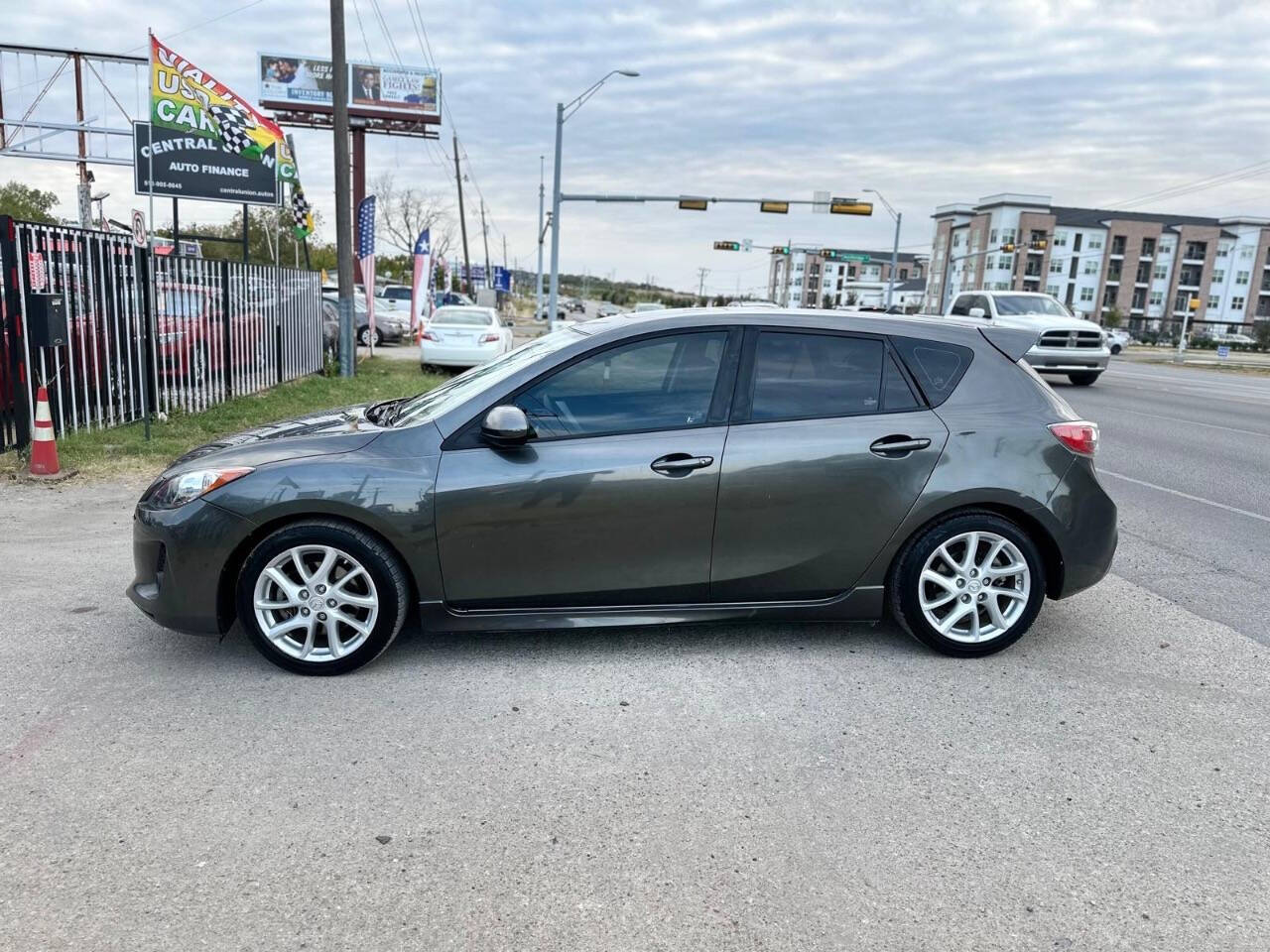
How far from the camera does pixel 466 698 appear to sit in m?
3.84

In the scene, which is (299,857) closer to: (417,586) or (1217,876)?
(417,586)

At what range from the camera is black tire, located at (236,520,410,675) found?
12.8ft

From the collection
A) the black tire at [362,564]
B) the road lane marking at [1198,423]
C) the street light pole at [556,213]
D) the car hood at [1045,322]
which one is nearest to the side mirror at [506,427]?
the black tire at [362,564]

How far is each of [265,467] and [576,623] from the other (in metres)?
1.51

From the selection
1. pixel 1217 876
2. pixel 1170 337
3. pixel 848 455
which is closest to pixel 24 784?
pixel 848 455

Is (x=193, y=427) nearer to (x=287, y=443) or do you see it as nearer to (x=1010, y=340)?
(x=287, y=443)

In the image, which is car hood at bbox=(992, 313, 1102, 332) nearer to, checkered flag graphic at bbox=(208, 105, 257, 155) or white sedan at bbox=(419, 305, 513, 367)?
white sedan at bbox=(419, 305, 513, 367)

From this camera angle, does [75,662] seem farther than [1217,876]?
Yes

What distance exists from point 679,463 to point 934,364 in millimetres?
1416

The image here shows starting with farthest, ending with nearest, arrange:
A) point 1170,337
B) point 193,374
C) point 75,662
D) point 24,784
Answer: point 1170,337 → point 193,374 → point 75,662 → point 24,784

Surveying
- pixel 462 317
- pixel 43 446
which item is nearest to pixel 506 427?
pixel 43 446

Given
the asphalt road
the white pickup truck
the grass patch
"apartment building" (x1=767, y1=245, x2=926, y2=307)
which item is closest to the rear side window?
the asphalt road

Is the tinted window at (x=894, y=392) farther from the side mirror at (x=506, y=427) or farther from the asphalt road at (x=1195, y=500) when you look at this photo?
the asphalt road at (x=1195, y=500)

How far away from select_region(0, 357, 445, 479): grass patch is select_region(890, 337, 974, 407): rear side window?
6.67 metres
